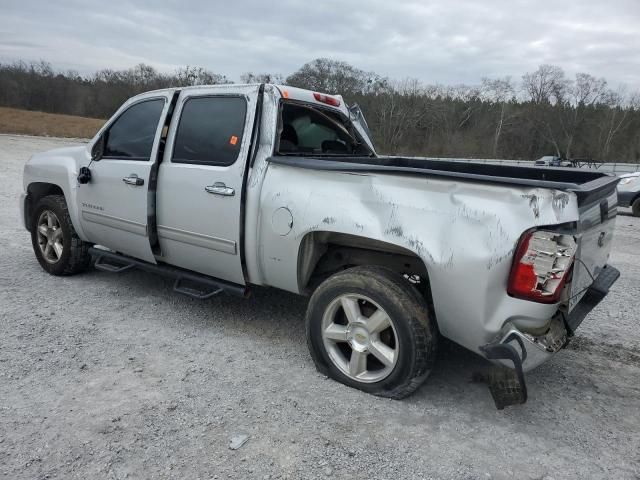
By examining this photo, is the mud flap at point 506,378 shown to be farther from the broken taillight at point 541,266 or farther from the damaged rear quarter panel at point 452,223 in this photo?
the broken taillight at point 541,266

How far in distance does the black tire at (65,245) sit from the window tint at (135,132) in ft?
2.78

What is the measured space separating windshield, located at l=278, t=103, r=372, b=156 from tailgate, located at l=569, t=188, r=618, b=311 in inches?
83.4

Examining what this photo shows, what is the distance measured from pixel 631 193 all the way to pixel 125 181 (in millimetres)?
12506

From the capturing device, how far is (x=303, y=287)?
341 cm

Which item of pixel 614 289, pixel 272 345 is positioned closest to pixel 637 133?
pixel 614 289

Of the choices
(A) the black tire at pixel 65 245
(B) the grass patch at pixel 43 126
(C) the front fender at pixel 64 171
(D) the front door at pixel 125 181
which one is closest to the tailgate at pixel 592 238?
(D) the front door at pixel 125 181

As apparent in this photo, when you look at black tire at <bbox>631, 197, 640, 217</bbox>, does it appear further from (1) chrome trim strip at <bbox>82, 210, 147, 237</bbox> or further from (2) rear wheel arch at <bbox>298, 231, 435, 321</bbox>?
(1) chrome trim strip at <bbox>82, 210, 147, 237</bbox>

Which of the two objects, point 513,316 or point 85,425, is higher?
point 513,316

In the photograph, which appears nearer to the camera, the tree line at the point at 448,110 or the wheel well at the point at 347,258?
the wheel well at the point at 347,258

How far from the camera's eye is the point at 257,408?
285 cm

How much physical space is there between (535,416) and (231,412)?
1.79m

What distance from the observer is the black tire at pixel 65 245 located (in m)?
4.93

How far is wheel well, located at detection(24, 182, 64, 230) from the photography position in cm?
526

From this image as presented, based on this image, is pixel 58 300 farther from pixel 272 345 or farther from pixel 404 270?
pixel 404 270
